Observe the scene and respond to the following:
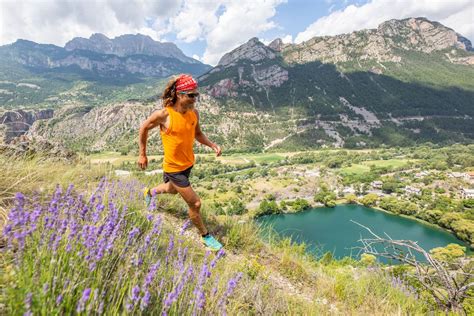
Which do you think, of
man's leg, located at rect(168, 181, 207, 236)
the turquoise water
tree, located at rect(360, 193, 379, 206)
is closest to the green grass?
man's leg, located at rect(168, 181, 207, 236)

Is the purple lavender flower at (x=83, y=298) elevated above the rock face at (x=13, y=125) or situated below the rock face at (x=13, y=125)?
below

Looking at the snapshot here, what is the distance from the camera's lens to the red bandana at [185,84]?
3457 millimetres

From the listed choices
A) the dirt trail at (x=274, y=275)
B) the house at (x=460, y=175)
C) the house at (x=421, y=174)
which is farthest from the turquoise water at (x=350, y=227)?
the dirt trail at (x=274, y=275)

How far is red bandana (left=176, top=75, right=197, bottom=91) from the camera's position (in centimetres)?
346

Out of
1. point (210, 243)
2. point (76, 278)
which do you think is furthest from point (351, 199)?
point (76, 278)

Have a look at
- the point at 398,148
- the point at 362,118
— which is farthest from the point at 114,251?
the point at 362,118

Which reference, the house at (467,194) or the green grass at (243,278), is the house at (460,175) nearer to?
the house at (467,194)

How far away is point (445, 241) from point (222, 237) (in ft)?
194

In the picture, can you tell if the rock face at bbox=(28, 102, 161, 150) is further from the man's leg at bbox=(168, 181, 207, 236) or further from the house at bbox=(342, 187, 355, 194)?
the man's leg at bbox=(168, 181, 207, 236)

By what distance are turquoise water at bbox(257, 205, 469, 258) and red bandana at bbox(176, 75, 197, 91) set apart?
41.8 m

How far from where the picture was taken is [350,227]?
176 ft

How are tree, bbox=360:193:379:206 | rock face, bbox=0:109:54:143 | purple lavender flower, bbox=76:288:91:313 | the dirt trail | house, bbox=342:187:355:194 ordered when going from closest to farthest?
purple lavender flower, bbox=76:288:91:313
the dirt trail
rock face, bbox=0:109:54:143
tree, bbox=360:193:379:206
house, bbox=342:187:355:194

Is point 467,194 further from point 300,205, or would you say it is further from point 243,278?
point 243,278

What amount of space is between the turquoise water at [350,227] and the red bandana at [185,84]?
41805 millimetres
